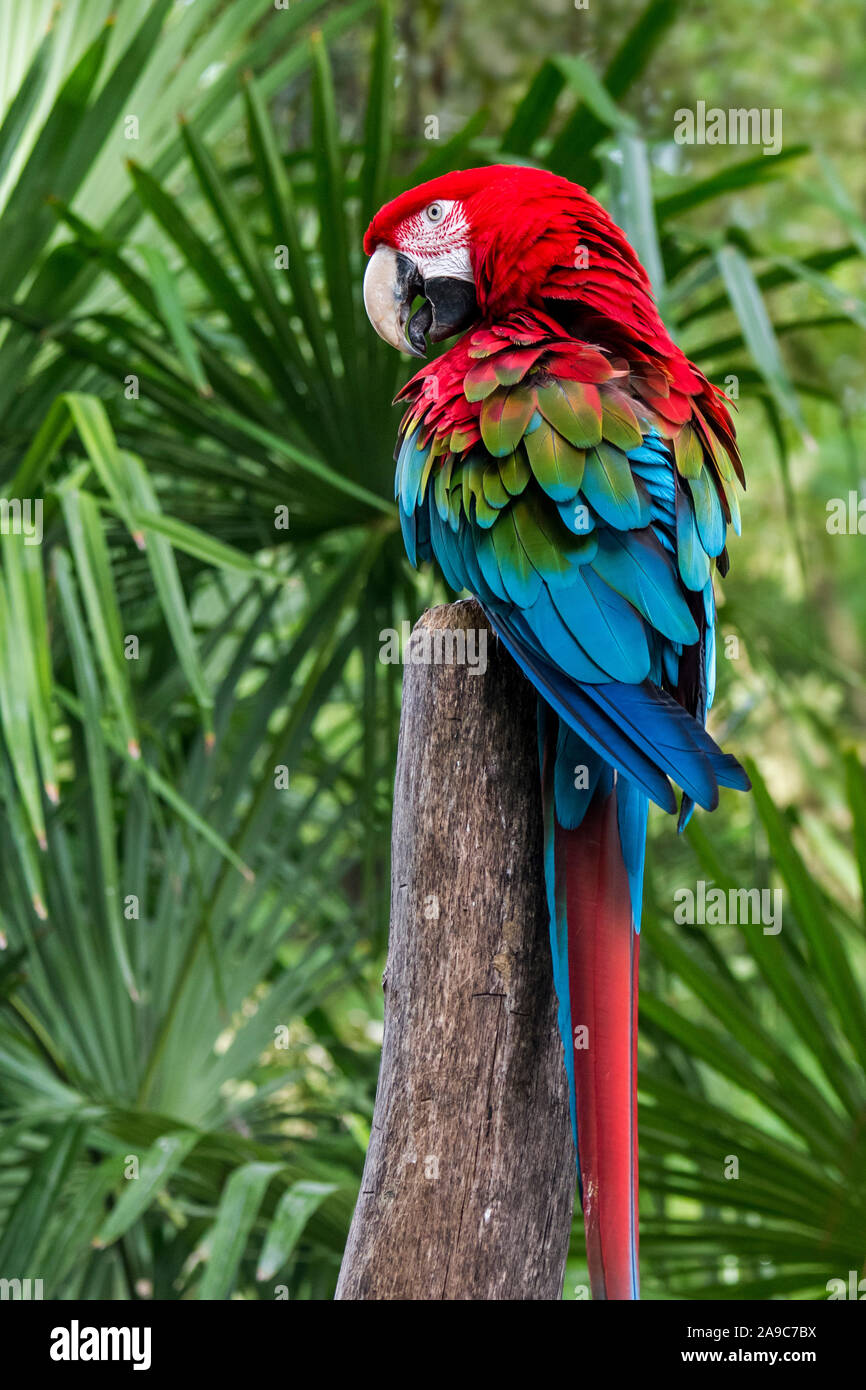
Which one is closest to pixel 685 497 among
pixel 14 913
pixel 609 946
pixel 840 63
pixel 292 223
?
pixel 609 946

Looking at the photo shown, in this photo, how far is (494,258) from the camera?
1130mm

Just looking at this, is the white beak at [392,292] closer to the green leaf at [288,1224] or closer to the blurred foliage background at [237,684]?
the blurred foliage background at [237,684]

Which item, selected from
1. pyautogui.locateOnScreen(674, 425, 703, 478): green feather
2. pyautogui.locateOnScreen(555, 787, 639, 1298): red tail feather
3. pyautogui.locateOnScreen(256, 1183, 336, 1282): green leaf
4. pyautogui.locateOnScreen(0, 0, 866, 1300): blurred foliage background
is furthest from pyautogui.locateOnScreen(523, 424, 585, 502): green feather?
pyautogui.locateOnScreen(256, 1183, 336, 1282): green leaf

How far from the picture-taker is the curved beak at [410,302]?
1.24m

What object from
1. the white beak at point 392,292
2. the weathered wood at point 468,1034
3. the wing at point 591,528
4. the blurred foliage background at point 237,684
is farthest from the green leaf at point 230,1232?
the white beak at point 392,292

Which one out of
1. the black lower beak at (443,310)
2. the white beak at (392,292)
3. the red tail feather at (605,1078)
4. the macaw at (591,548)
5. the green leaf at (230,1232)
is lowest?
the green leaf at (230,1232)

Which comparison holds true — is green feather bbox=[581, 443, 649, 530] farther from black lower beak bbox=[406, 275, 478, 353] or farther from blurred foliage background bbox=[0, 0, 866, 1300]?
blurred foliage background bbox=[0, 0, 866, 1300]

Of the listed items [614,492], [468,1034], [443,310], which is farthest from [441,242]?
[468,1034]

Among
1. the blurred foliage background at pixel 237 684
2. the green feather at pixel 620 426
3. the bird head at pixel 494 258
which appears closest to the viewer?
the green feather at pixel 620 426

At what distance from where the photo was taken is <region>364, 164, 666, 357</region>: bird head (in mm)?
1099

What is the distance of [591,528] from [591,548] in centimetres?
2

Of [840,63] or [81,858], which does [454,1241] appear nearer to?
[81,858]

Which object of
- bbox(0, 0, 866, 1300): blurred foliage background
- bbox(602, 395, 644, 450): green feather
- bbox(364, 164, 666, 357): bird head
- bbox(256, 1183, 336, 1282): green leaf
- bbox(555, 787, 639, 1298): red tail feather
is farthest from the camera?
bbox(0, 0, 866, 1300): blurred foliage background

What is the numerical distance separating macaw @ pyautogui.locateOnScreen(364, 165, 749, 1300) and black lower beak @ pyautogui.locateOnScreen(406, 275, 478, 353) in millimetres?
73
